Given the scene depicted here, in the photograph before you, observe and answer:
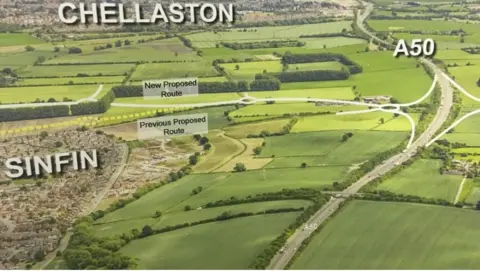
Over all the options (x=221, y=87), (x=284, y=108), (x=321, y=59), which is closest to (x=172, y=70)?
(x=221, y=87)

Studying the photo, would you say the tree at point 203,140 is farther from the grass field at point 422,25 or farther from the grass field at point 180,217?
the grass field at point 422,25

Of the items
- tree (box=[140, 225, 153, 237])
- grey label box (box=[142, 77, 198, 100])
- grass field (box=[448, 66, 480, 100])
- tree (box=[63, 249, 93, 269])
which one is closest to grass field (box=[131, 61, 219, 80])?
grey label box (box=[142, 77, 198, 100])

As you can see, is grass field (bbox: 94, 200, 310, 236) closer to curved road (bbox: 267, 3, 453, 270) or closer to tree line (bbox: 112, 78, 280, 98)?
curved road (bbox: 267, 3, 453, 270)

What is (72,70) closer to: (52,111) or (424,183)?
(52,111)

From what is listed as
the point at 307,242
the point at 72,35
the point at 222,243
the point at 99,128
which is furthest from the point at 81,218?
the point at 307,242

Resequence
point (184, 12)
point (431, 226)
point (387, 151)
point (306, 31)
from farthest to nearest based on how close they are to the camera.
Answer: point (306, 31), point (387, 151), point (431, 226), point (184, 12)

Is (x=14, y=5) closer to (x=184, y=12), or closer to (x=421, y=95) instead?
(x=184, y=12)

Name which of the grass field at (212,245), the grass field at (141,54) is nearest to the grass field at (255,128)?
the grass field at (141,54)
